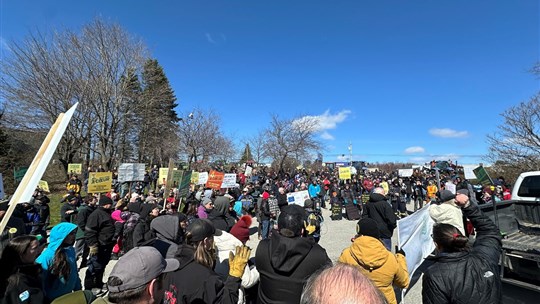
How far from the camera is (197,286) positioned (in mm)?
2139

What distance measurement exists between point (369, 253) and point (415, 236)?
10.6ft

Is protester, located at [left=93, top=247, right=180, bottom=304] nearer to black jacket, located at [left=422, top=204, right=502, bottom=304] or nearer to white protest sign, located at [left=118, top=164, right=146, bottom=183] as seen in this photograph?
black jacket, located at [left=422, top=204, right=502, bottom=304]

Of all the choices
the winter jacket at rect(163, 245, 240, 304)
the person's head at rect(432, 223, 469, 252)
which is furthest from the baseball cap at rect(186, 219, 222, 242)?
the person's head at rect(432, 223, 469, 252)

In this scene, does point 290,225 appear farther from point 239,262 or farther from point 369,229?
point 369,229

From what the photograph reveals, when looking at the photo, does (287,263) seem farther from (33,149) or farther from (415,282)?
(33,149)

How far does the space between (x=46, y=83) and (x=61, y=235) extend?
22.3 meters

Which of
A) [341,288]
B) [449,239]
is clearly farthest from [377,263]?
[341,288]

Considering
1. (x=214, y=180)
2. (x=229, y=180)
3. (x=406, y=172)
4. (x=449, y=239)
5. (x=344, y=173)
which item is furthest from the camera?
(x=406, y=172)

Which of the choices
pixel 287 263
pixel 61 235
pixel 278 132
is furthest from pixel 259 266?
pixel 278 132

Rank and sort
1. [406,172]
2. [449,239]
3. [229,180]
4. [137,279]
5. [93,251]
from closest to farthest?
1. [137,279]
2. [449,239]
3. [93,251]
4. [229,180]
5. [406,172]

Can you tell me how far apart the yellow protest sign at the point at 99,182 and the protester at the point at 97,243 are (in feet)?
11.3

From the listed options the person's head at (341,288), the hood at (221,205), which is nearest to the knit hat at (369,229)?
the person's head at (341,288)

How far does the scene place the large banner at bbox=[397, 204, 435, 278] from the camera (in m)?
4.77

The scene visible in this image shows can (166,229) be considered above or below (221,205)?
above
